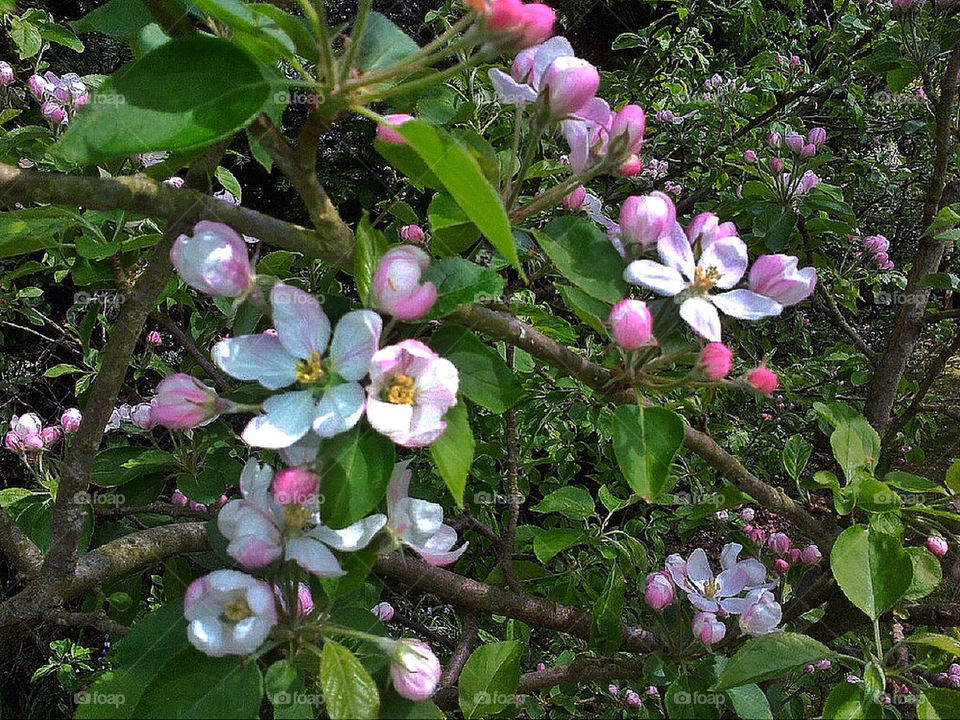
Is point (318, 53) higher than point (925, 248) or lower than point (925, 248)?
higher

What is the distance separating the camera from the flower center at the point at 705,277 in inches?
34.1

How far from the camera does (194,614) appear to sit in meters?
0.74

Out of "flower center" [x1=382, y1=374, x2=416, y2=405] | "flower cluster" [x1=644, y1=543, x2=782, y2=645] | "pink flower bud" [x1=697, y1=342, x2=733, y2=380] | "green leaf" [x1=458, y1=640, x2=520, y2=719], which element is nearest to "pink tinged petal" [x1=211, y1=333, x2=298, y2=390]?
"flower center" [x1=382, y1=374, x2=416, y2=405]

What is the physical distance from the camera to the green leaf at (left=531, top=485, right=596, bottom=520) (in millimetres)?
1394

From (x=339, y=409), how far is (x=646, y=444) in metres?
0.34

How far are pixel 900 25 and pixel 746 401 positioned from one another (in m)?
1.66

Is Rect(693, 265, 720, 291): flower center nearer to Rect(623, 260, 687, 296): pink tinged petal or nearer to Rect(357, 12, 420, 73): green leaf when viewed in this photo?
Rect(623, 260, 687, 296): pink tinged petal

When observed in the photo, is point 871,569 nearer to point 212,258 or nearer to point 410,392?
point 410,392

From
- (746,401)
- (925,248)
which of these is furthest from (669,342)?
(746,401)

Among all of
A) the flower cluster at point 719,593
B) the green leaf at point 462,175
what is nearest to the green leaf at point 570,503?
the flower cluster at point 719,593

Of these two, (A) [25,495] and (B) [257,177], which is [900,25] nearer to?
(A) [25,495]

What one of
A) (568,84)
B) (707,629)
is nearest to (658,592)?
(707,629)

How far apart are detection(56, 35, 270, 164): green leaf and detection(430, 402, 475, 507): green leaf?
0.31 m

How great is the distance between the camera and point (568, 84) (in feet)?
2.58
